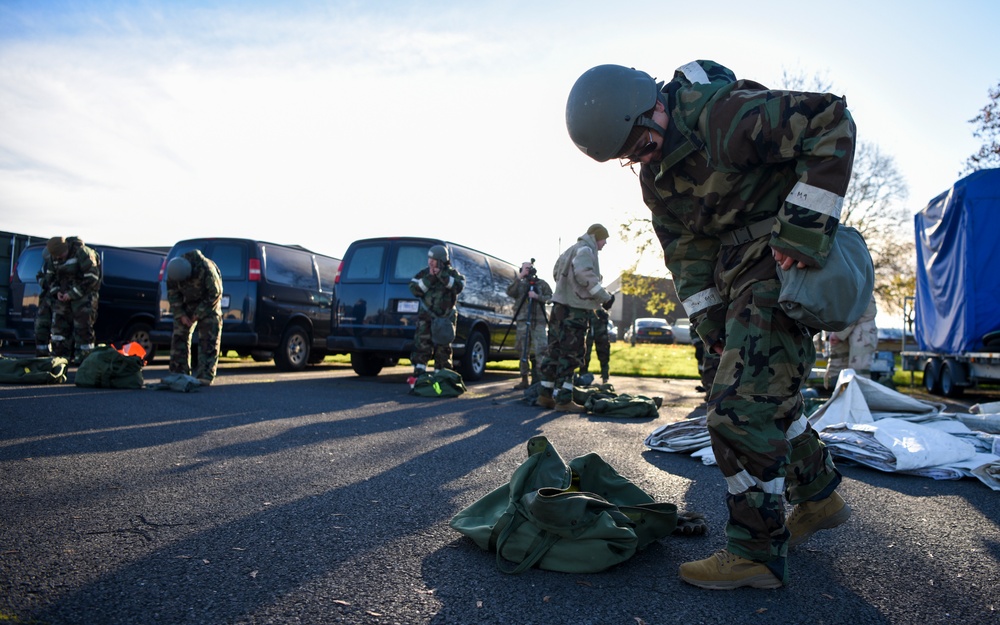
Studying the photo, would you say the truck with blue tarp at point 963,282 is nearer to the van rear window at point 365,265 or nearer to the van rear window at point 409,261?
the van rear window at point 409,261

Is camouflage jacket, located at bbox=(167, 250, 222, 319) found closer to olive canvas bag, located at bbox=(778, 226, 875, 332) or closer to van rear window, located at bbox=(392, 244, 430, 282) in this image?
van rear window, located at bbox=(392, 244, 430, 282)

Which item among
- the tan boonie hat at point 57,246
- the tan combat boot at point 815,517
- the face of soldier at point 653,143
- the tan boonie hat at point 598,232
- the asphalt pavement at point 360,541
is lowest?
the asphalt pavement at point 360,541

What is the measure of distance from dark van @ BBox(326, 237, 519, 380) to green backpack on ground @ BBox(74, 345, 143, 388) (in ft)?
9.59

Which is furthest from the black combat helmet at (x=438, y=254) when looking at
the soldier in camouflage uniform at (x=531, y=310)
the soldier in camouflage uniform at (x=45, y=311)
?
the soldier in camouflage uniform at (x=45, y=311)

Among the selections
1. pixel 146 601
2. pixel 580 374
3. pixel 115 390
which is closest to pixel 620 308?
pixel 580 374

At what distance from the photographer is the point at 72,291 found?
9.62m

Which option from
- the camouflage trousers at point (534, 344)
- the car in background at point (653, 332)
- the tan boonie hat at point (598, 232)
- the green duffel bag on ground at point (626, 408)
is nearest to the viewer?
the green duffel bag on ground at point (626, 408)

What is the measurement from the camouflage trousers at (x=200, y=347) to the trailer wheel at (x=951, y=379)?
1076cm

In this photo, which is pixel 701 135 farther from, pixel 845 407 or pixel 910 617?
pixel 845 407

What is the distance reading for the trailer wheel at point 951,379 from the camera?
10266mm

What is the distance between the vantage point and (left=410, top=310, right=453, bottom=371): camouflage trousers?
9.22 metres

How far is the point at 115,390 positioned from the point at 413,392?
3.33 metres

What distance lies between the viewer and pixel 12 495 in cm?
307

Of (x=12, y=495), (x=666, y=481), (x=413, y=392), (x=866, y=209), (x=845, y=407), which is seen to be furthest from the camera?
(x=866, y=209)
